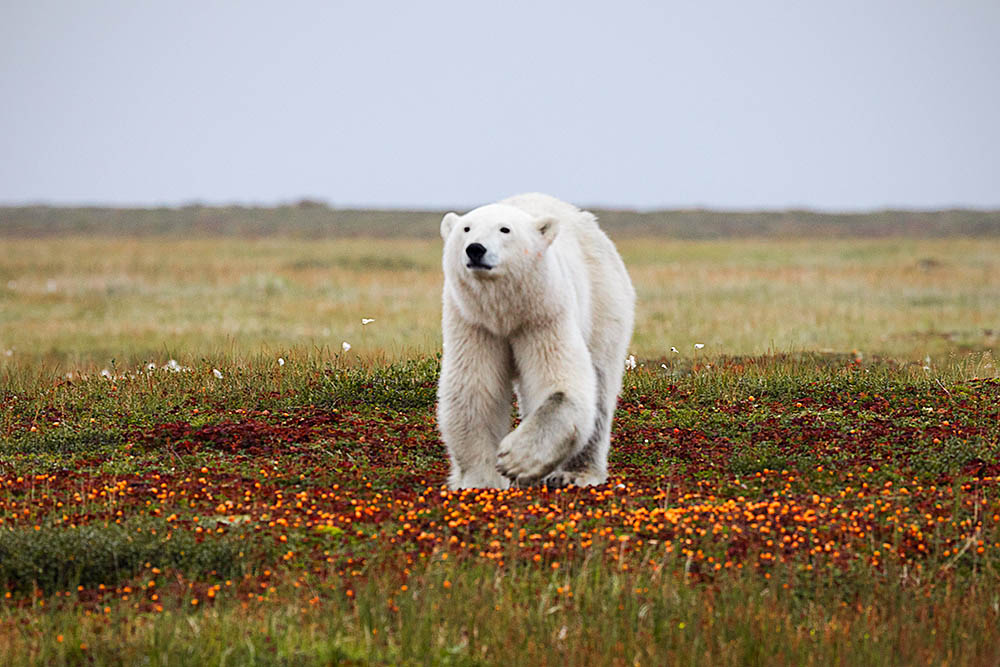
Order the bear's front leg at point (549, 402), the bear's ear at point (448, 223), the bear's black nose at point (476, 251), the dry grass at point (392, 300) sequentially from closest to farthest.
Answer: the bear's black nose at point (476, 251) < the bear's front leg at point (549, 402) < the bear's ear at point (448, 223) < the dry grass at point (392, 300)

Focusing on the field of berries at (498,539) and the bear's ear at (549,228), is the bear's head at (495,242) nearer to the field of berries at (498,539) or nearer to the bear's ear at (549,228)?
the bear's ear at (549,228)

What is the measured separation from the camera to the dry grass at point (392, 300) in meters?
19.1

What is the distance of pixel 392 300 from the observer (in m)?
27.2

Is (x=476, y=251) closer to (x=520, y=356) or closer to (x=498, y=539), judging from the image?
(x=520, y=356)

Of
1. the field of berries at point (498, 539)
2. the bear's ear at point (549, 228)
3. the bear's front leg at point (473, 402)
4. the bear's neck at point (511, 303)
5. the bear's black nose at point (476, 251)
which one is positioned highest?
the bear's ear at point (549, 228)

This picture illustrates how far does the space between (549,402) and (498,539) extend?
120 cm

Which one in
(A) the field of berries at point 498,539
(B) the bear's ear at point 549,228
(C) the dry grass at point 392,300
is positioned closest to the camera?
(A) the field of berries at point 498,539

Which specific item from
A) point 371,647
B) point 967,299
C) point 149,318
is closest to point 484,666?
point 371,647

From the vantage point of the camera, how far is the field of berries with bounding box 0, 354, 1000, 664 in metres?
5.69

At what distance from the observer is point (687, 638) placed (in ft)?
19.1

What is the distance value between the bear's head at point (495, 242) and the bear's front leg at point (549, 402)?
54 centimetres

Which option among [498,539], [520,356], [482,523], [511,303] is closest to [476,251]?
[511,303]

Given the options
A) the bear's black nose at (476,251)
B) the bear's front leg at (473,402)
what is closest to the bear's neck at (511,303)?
the bear's front leg at (473,402)

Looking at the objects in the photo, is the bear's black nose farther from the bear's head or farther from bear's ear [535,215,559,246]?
bear's ear [535,215,559,246]
